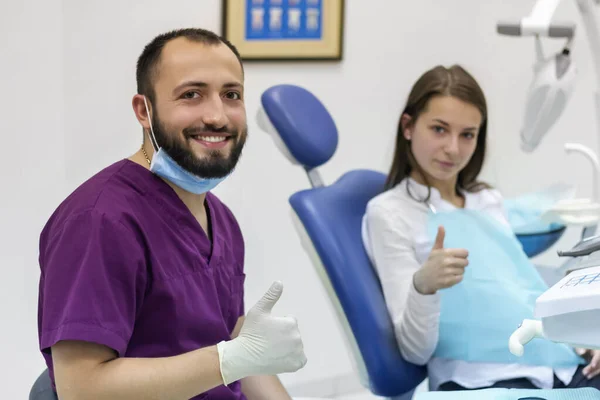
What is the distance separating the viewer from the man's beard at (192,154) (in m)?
1.32

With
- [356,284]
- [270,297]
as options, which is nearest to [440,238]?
[356,284]

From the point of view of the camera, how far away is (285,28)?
2.69 m

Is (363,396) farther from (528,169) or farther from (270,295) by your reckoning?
(270,295)

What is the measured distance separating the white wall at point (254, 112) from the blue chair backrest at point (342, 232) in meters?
0.65

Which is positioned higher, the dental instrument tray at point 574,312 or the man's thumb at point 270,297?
the dental instrument tray at point 574,312

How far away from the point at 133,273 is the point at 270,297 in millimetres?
203

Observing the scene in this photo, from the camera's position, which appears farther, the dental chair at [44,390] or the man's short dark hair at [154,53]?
the man's short dark hair at [154,53]

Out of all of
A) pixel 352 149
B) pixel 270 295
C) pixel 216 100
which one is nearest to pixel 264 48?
pixel 352 149

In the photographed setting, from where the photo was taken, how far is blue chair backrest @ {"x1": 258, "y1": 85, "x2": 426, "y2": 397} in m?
1.75

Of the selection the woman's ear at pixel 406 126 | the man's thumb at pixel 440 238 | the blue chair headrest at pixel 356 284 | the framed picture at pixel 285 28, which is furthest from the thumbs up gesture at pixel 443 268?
the framed picture at pixel 285 28

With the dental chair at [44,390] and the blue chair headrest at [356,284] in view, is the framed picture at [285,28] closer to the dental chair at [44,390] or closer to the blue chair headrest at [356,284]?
the blue chair headrest at [356,284]

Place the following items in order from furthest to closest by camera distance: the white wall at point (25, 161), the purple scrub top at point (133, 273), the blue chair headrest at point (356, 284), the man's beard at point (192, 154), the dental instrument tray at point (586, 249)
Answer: the white wall at point (25, 161) → the blue chair headrest at point (356, 284) → the man's beard at point (192, 154) → the purple scrub top at point (133, 273) → the dental instrument tray at point (586, 249)

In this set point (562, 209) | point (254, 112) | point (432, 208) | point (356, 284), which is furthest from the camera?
point (254, 112)

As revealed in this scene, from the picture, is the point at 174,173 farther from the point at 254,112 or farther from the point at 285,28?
the point at 285,28
